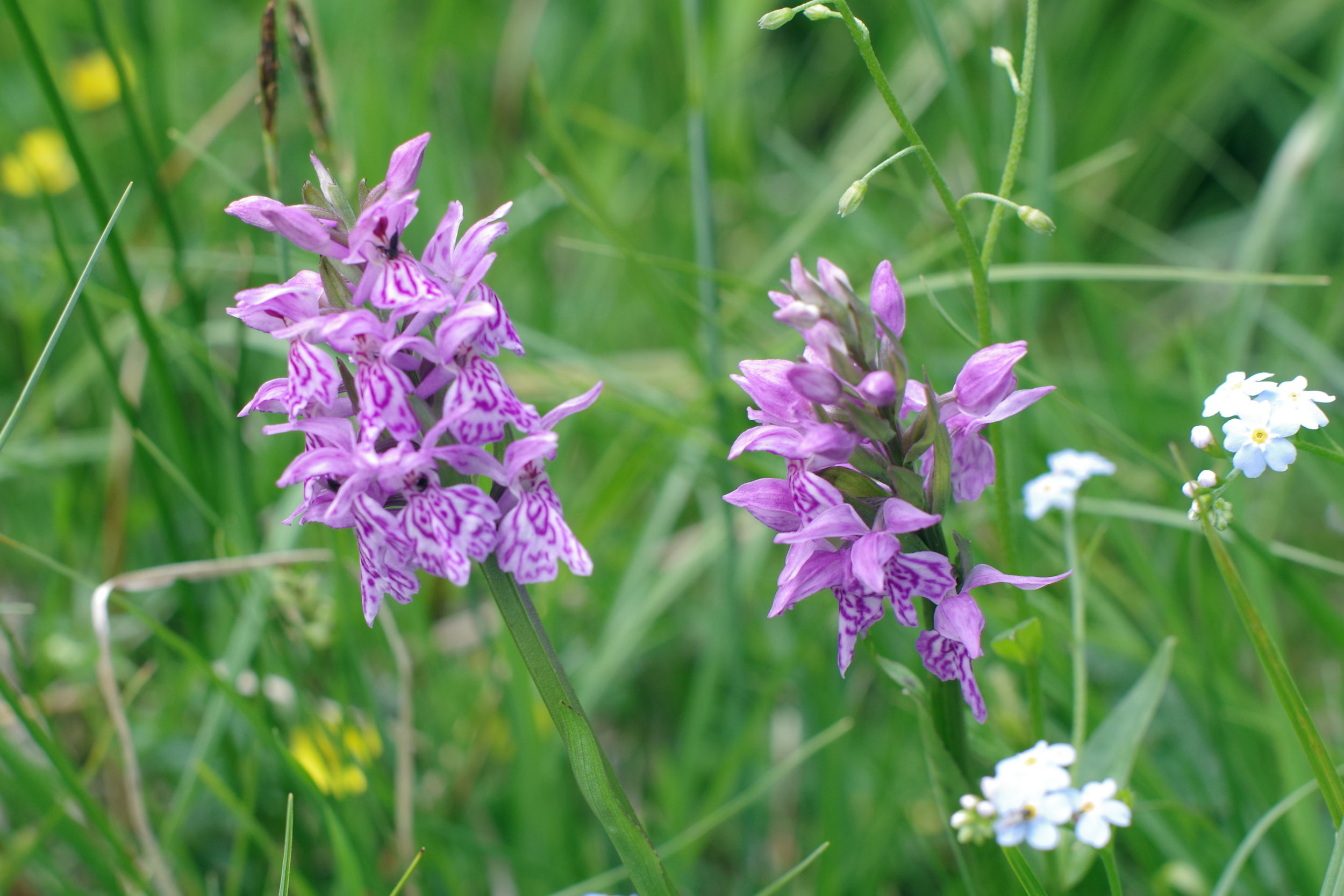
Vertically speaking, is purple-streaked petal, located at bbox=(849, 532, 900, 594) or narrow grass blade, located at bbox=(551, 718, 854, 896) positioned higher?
purple-streaked petal, located at bbox=(849, 532, 900, 594)

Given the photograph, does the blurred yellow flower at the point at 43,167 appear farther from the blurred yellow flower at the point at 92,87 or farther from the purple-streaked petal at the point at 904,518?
the purple-streaked petal at the point at 904,518

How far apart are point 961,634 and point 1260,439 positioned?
1.35 ft

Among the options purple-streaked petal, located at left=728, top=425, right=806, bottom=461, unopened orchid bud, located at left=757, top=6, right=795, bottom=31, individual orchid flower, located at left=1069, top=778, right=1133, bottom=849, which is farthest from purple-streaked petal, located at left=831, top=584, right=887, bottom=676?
unopened orchid bud, located at left=757, top=6, right=795, bottom=31

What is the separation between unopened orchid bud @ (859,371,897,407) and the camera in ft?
3.41

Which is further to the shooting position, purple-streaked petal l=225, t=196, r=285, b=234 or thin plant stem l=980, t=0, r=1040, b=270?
thin plant stem l=980, t=0, r=1040, b=270

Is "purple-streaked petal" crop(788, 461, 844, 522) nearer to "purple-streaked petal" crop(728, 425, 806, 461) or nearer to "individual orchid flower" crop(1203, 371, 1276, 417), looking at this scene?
"purple-streaked petal" crop(728, 425, 806, 461)

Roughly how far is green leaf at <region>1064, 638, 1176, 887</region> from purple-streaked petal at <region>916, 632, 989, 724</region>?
36cm

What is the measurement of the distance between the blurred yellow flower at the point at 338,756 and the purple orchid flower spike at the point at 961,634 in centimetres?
91

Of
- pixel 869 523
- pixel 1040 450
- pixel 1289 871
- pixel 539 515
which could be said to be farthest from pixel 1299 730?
pixel 1040 450

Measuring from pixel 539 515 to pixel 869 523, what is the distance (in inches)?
14.1

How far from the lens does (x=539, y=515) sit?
1.13 meters

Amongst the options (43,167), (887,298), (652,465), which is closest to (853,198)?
(887,298)

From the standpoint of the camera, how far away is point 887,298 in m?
1.19

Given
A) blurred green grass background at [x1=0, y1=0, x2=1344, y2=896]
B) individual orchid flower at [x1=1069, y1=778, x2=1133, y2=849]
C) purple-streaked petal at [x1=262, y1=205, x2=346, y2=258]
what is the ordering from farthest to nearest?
blurred green grass background at [x1=0, y1=0, x2=1344, y2=896]
purple-streaked petal at [x1=262, y1=205, x2=346, y2=258]
individual orchid flower at [x1=1069, y1=778, x2=1133, y2=849]
